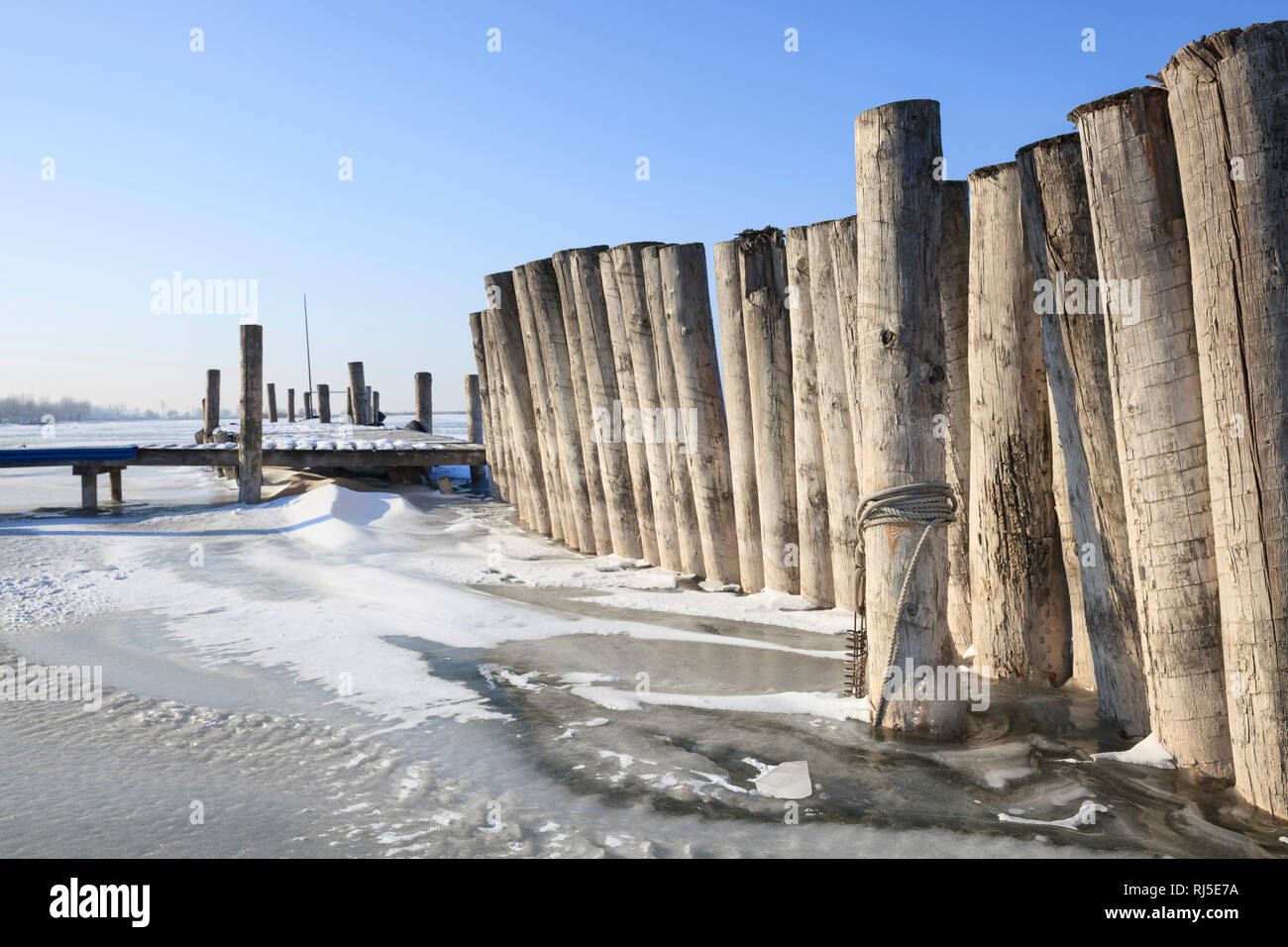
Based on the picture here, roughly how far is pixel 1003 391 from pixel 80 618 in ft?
19.8

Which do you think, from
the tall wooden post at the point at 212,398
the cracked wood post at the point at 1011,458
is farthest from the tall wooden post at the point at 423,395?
the cracked wood post at the point at 1011,458

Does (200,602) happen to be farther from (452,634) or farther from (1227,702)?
(1227,702)

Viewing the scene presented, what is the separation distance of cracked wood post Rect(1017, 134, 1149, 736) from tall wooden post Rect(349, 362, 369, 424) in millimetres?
23158

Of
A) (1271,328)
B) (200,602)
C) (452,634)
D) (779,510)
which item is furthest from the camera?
(200,602)

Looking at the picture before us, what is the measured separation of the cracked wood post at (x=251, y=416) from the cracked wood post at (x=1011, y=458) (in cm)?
993

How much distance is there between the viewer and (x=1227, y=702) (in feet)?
10.5

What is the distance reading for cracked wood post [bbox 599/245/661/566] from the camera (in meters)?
7.43

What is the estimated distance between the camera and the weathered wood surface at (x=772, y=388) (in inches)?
233

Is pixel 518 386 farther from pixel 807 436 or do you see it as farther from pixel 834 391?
pixel 834 391

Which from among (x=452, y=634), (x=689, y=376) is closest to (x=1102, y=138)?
(x=689, y=376)

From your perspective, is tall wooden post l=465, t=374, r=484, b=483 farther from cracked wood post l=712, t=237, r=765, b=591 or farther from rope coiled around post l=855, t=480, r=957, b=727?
rope coiled around post l=855, t=480, r=957, b=727

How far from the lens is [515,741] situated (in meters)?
3.96

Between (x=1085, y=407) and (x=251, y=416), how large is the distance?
10626 mm

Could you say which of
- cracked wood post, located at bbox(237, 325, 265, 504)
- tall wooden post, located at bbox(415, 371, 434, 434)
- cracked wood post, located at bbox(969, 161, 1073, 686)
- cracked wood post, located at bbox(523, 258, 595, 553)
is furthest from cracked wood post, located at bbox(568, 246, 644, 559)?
tall wooden post, located at bbox(415, 371, 434, 434)
